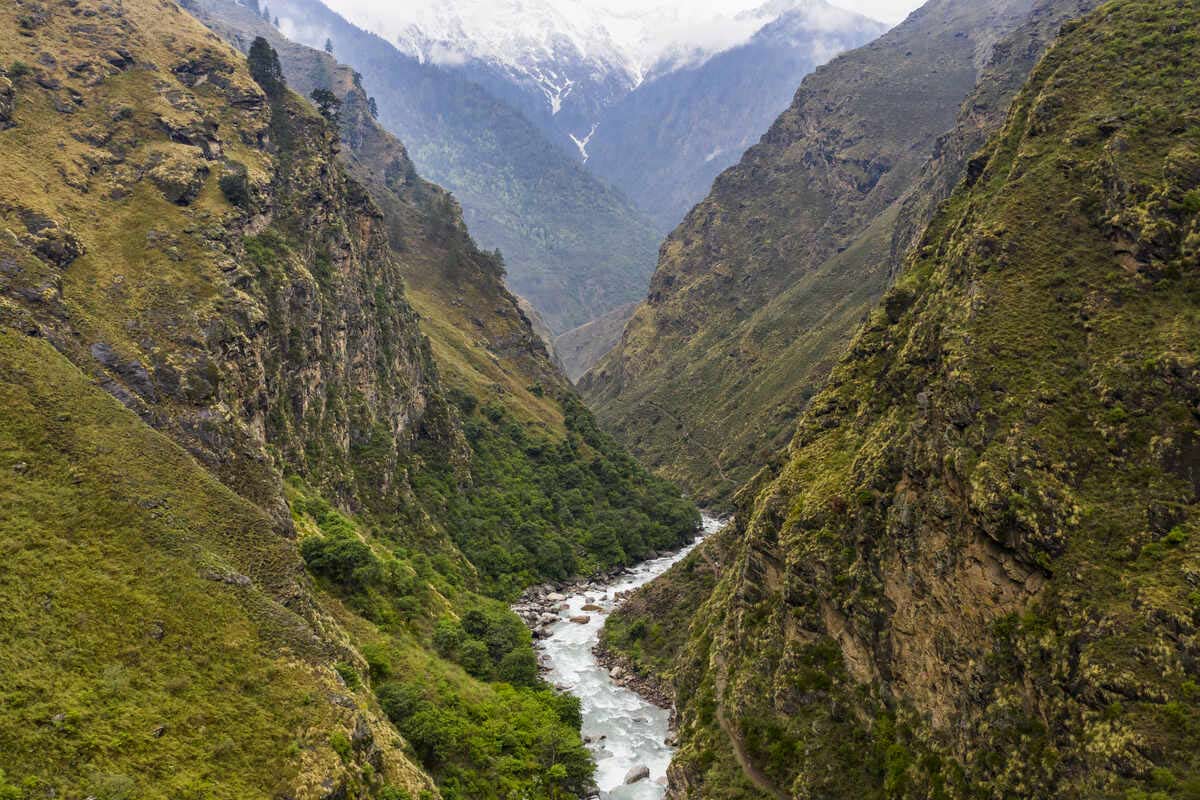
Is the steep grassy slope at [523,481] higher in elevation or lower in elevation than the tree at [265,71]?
lower

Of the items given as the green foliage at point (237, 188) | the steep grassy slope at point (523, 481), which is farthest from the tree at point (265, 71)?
the steep grassy slope at point (523, 481)

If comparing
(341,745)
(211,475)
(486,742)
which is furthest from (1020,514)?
(211,475)

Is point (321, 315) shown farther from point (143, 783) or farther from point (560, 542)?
point (143, 783)

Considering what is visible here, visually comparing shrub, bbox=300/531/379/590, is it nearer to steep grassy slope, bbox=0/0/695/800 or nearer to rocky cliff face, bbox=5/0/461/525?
steep grassy slope, bbox=0/0/695/800

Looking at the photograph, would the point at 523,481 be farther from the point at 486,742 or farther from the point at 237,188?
the point at 486,742

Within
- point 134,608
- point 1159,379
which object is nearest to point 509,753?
point 134,608

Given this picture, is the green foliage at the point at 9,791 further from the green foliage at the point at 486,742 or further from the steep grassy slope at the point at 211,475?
the green foliage at the point at 486,742
